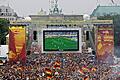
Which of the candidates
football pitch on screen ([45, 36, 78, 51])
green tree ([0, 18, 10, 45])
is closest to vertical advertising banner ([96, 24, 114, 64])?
football pitch on screen ([45, 36, 78, 51])

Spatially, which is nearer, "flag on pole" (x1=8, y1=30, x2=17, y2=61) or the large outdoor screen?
"flag on pole" (x1=8, y1=30, x2=17, y2=61)

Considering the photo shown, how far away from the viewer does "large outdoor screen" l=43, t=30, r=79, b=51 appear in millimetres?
43125

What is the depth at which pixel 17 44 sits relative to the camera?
3972 cm

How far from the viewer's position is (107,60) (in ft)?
125

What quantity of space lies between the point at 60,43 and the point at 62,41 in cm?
22

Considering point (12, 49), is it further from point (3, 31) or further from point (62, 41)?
point (3, 31)

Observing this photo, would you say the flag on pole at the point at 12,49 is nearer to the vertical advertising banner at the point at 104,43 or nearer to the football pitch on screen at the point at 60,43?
the football pitch on screen at the point at 60,43

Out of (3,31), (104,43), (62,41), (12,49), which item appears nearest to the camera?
(104,43)

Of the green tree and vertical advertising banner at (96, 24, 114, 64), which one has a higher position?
vertical advertising banner at (96, 24, 114, 64)

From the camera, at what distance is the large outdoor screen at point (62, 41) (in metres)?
43.1

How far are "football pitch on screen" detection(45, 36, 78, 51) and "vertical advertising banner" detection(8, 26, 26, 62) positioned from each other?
12.1 feet

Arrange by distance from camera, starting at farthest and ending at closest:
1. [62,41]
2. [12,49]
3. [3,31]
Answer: [3,31]
[62,41]
[12,49]

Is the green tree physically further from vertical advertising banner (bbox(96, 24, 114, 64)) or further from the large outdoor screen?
vertical advertising banner (bbox(96, 24, 114, 64))

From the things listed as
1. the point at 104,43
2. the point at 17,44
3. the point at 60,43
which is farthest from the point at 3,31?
the point at 104,43
